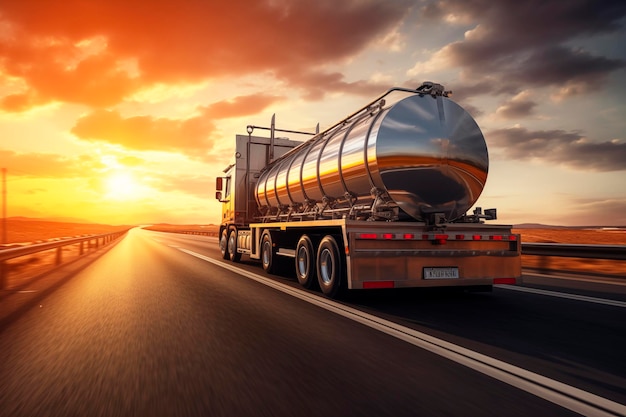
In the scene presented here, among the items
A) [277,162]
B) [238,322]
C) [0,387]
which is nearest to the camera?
[0,387]

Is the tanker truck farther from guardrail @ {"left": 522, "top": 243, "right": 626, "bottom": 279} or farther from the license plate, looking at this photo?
guardrail @ {"left": 522, "top": 243, "right": 626, "bottom": 279}

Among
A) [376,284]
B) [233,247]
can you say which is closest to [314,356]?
[376,284]

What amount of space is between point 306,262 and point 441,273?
8.69 feet

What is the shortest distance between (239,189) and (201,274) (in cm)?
424

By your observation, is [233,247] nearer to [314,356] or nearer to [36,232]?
[314,356]

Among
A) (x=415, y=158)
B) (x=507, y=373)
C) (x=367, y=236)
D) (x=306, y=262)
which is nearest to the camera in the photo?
(x=507, y=373)

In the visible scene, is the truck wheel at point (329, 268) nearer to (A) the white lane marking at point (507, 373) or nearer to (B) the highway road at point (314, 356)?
(B) the highway road at point (314, 356)

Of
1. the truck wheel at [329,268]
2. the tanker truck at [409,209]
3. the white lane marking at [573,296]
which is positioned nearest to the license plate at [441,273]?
the tanker truck at [409,209]

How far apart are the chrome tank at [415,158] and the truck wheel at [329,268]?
0.97 metres

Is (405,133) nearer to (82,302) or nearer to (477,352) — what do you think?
(477,352)

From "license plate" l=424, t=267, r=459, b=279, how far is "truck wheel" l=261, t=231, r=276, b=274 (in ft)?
16.0

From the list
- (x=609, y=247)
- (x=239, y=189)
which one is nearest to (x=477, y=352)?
(x=609, y=247)

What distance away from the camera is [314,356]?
425cm

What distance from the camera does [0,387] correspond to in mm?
3391
